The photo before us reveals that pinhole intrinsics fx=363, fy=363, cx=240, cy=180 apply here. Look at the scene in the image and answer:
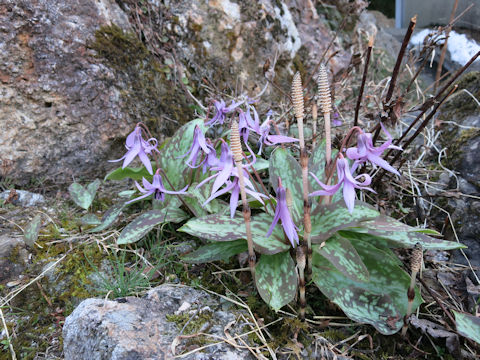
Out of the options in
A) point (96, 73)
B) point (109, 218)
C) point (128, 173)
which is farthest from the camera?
point (96, 73)

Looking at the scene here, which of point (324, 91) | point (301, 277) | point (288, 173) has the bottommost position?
point (301, 277)

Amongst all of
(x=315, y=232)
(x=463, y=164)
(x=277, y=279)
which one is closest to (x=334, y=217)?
(x=315, y=232)

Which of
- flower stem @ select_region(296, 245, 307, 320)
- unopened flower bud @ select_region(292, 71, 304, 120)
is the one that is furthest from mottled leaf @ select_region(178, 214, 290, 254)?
unopened flower bud @ select_region(292, 71, 304, 120)

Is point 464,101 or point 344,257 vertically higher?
point 464,101

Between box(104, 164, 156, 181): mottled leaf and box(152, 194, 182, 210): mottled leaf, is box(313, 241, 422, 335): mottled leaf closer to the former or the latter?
box(152, 194, 182, 210): mottled leaf

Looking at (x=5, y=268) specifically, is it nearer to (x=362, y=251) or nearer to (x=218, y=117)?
(x=218, y=117)

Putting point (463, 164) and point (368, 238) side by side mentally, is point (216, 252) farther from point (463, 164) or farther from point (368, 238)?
point (463, 164)

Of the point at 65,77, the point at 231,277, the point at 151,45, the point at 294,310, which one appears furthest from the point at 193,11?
the point at 294,310
